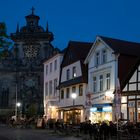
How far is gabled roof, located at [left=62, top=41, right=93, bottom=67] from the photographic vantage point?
160 ft

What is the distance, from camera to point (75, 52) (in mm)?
49031

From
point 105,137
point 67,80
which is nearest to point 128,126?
point 105,137

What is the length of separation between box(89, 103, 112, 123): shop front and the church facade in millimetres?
37640

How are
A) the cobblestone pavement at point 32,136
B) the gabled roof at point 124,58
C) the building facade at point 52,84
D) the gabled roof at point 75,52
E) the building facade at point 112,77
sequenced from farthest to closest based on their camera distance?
1. the building facade at point 52,84
2. the gabled roof at point 75,52
3. the gabled roof at point 124,58
4. the building facade at point 112,77
5. the cobblestone pavement at point 32,136

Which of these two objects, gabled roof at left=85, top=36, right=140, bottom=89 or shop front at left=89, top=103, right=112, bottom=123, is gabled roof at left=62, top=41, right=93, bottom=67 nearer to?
gabled roof at left=85, top=36, right=140, bottom=89

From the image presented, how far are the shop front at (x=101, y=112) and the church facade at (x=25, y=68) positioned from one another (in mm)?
37640

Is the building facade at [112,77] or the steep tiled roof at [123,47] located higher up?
the steep tiled roof at [123,47]

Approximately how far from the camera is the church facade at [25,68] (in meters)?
80.4

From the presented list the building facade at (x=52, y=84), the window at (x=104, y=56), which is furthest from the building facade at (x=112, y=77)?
the building facade at (x=52, y=84)

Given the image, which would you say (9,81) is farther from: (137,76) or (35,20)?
(137,76)

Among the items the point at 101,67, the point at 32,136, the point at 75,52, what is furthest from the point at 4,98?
the point at 32,136

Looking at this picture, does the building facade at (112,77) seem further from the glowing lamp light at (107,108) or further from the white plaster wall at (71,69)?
the white plaster wall at (71,69)

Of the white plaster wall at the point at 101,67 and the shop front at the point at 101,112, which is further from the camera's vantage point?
the shop front at the point at 101,112

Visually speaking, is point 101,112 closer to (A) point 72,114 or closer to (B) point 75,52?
(A) point 72,114
